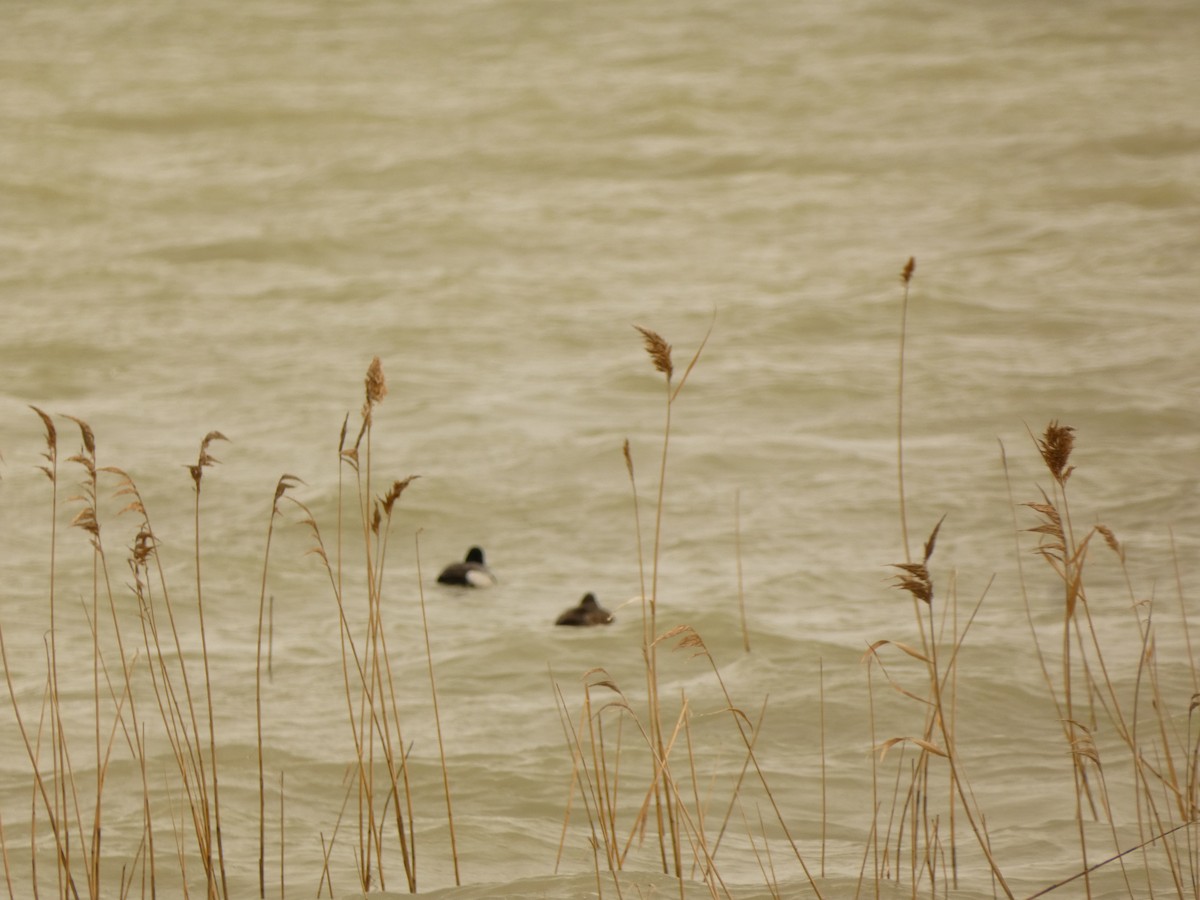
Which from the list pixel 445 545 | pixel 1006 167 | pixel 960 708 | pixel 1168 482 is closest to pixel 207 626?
pixel 445 545

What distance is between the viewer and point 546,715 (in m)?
5.46

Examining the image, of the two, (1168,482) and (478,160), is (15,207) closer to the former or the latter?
(478,160)

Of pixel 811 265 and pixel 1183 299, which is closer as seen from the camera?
pixel 1183 299

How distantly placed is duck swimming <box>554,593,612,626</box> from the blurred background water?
10 cm

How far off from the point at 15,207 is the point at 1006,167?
9.95 meters

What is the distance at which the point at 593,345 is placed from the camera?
39.7ft

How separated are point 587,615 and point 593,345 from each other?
19.0ft

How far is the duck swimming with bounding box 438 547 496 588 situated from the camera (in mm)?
7199

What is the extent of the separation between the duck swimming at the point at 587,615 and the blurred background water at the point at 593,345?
0.10 meters

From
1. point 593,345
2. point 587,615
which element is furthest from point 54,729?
point 593,345

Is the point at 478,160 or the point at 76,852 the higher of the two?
the point at 478,160

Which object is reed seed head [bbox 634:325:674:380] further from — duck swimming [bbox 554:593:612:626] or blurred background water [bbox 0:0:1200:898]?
duck swimming [bbox 554:593:612:626]

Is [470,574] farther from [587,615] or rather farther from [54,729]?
[54,729]

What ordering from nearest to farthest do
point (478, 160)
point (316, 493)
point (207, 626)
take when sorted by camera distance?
point (207, 626)
point (316, 493)
point (478, 160)
